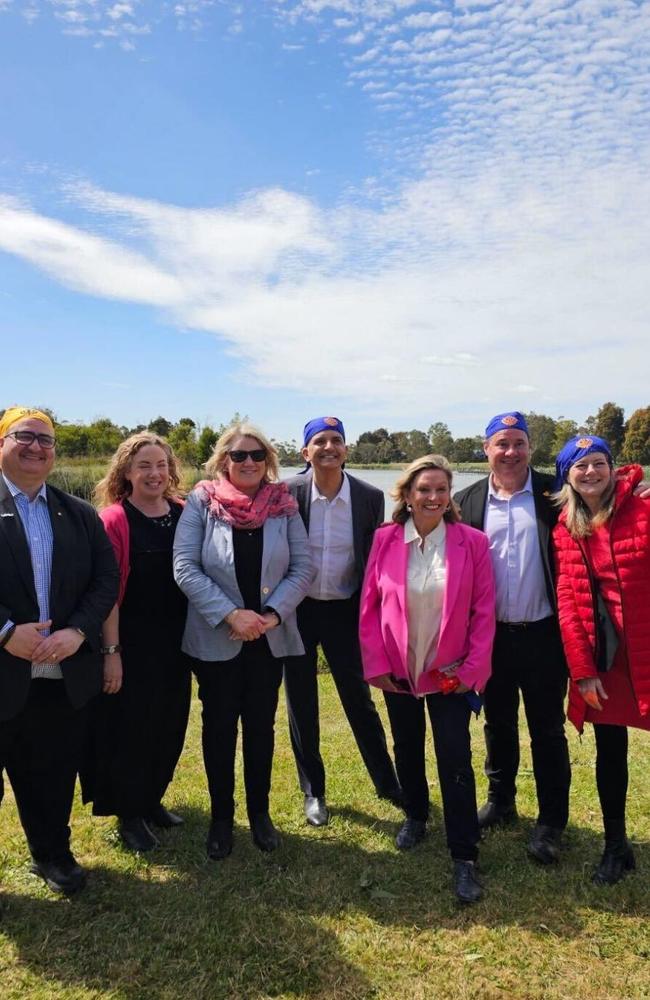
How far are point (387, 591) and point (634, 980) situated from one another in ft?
6.43

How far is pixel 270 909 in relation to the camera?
3.29 meters

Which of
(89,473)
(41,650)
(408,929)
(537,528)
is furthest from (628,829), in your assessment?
(89,473)

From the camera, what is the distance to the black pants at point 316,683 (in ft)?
13.7

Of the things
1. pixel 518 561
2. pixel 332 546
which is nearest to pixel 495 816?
pixel 518 561

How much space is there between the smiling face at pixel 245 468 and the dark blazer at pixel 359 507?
0.46 metres

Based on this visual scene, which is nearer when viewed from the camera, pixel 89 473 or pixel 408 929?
pixel 408 929

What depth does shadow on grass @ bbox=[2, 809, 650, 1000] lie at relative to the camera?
9.39 ft

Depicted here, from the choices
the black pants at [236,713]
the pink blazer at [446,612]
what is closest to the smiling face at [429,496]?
the pink blazer at [446,612]

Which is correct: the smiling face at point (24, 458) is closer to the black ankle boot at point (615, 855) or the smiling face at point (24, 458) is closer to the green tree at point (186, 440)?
the black ankle boot at point (615, 855)

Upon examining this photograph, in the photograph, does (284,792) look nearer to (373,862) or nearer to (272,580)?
(373,862)

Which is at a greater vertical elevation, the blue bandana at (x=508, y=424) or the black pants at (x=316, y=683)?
the blue bandana at (x=508, y=424)

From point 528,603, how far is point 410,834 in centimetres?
152

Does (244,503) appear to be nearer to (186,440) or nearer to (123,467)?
(123,467)

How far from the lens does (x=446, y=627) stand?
3455 mm
